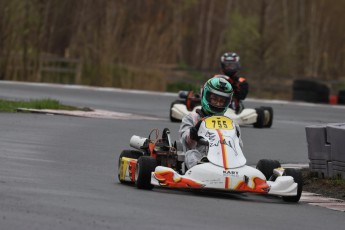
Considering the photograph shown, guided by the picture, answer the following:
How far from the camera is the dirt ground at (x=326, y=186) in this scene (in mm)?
12320

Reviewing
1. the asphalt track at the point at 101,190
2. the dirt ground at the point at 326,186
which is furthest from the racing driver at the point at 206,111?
the dirt ground at the point at 326,186

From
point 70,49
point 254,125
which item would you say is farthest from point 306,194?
point 70,49

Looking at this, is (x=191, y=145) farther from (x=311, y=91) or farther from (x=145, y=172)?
(x=311, y=91)

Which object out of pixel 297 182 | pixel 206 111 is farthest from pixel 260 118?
pixel 297 182

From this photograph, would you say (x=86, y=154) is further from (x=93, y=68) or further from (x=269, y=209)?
(x=93, y=68)

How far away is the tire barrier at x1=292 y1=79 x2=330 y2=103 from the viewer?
33438 millimetres

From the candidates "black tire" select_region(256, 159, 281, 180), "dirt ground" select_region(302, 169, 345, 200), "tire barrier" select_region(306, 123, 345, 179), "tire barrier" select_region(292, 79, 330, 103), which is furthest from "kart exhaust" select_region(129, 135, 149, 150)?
"tire barrier" select_region(292, 79, 330, 103)

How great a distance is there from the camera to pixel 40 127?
62.4 feet

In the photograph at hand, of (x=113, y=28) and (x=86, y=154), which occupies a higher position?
(x=113, y=28)

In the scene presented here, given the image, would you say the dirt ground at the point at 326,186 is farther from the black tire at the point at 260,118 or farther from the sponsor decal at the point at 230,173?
the black tire at the point at 260,118

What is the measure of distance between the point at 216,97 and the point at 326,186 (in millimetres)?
1748

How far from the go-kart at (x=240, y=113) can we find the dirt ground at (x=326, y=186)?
8921mm

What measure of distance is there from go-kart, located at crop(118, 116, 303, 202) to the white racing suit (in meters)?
0.09

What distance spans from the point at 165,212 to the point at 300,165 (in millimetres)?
6287
